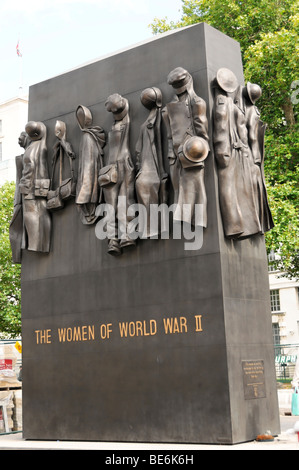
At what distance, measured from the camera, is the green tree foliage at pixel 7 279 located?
40031mm

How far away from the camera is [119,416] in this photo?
12.0 metres

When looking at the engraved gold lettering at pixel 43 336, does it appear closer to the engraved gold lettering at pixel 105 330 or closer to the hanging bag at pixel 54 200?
the engraved gold lettering at pixel 105 330

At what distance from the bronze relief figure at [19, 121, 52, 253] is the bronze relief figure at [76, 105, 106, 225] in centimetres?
98

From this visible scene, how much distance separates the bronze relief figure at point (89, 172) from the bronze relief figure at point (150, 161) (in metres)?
0.98

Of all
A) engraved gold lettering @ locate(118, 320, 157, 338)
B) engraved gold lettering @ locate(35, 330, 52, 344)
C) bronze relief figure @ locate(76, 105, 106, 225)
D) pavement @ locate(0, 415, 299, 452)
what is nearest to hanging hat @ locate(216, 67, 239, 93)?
bronze relief figure @ locate(76, 105, 106, 225)

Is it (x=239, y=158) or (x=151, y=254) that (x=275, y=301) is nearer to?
(x=151, y=254)

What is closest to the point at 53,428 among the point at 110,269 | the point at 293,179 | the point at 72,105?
the point at 110,269

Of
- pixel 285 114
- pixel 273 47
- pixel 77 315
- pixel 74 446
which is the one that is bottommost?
pixel 74 446

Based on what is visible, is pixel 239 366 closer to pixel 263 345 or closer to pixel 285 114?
pixel 263 345

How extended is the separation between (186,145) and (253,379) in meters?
4.10

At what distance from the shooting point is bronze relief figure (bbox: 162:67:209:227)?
11.3 metres

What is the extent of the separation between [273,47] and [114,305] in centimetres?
1767

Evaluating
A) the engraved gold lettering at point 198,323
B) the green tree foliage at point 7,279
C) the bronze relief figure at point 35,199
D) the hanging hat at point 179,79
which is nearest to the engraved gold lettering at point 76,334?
the bronze relief figure at point 35,199

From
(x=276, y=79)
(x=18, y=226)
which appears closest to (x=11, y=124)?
(x=276, y=79)
